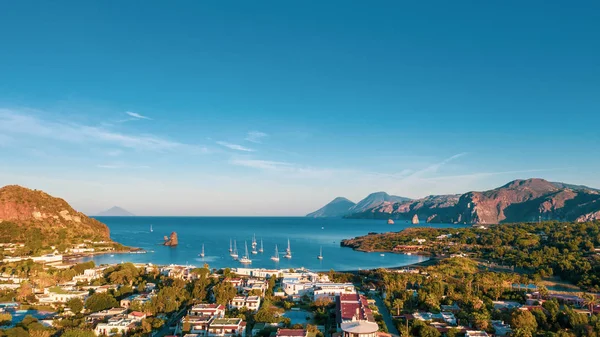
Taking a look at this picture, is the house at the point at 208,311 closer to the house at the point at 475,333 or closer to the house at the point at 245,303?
the house at the point at 245,303

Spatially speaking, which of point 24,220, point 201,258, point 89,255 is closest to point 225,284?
point 201,258

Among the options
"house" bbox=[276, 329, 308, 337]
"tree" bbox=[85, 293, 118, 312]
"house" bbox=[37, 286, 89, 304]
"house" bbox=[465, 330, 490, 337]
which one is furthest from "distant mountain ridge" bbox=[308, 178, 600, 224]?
"house" bbox=[37, 286, 89, 304]

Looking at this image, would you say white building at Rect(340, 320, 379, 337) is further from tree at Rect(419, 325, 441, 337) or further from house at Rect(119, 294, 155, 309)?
house at Rect(119, 294, 155, 309)

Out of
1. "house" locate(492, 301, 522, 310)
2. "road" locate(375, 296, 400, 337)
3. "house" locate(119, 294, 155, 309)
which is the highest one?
"house" locate(119, 294, 155, 309)

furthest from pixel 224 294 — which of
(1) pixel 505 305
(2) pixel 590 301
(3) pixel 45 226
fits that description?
(3) pixel 45 226

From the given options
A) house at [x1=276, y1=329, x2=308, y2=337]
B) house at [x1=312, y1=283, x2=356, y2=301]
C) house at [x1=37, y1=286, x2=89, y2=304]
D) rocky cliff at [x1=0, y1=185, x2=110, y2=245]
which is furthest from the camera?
rocky cliff at [x1=0, y1=185, x2=110, y2=245]

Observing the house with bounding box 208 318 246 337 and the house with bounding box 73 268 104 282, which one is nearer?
the house with bounding box 208 318 246 337

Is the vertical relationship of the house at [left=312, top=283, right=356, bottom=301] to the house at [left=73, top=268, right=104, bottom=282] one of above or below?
below
